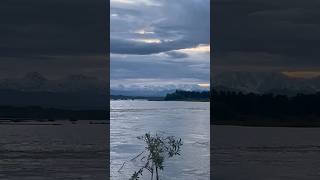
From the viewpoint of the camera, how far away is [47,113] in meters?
3.63

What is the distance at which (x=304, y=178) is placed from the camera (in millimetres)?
3545

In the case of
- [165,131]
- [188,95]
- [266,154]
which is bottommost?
[266,154]

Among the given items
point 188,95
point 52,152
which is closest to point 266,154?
point 188,95

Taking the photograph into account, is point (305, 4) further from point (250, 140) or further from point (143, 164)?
point (143, 164)

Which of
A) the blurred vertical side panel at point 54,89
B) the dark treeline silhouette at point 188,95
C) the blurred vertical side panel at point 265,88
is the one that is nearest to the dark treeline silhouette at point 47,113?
the blurred vertical side panel at point 54,89

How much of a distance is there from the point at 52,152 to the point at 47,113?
11.2 inches

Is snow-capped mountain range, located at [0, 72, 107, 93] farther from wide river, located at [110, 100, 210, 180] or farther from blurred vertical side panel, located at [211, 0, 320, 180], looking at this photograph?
blurred vertical side panel, located at [211, 0, 320, 180]

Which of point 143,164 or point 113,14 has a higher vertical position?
point 113,14

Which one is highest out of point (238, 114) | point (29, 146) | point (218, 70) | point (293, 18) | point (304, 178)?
point (293, 18)

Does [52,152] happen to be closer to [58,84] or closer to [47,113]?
[47,113]

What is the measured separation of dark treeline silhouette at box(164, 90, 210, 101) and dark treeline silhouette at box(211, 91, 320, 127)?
0.25 ft

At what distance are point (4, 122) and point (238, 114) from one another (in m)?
1.63

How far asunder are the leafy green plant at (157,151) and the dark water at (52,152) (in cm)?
28

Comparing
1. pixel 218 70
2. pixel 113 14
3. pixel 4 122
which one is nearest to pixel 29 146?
pixel 4 122
